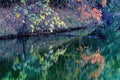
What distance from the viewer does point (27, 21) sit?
10.4m

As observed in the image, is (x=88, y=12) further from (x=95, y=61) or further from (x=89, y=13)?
(x=95, y=61)

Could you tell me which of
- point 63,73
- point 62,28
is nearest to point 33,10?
point 62,28

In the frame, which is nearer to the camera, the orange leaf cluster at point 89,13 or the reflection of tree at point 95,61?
the reflection of tree at point 95,61

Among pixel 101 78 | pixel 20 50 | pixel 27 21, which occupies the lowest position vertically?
pixel 101 78

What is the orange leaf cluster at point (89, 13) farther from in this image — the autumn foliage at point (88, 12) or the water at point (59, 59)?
the water at point (59, 59)

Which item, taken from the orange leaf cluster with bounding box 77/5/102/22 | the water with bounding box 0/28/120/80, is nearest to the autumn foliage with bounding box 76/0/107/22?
the orange leaf cluster with bounding box 77/5/102/22

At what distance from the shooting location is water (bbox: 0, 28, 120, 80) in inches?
320

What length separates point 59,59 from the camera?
30.0ft

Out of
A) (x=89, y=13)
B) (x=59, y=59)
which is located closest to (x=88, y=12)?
(x=89, y=13)

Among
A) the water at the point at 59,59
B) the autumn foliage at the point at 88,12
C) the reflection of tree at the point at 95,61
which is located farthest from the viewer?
the autumn foliage at the point at 88,12

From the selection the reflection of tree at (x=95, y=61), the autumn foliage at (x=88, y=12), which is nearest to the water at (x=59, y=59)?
the reflection of tree at (x=95, y=61)

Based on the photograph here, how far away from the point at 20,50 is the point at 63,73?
173 cm

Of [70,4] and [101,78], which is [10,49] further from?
[70,4]

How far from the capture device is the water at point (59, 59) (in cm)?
812
